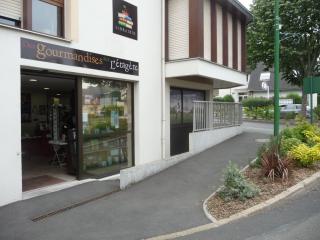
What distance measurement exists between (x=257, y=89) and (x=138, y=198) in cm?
3914

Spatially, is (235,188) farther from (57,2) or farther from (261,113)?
(261,113)

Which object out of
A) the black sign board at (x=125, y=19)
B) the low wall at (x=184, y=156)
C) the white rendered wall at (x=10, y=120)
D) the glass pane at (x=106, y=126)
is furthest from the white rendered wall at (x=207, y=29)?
the white rendered wall at (x=10, y=120)

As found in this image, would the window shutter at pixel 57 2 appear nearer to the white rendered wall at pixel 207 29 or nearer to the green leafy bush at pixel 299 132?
the white rendered wall at pixel 207 29

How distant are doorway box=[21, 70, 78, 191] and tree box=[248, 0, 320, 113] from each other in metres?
10.7

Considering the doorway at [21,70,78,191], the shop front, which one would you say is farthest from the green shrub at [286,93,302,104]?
the shop front

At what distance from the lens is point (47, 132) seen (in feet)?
46.4

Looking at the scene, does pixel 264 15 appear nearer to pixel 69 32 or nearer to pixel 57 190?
pixel 69 32

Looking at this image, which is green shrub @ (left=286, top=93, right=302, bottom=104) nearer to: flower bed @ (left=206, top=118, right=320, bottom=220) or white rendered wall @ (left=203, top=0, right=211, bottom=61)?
white rendered wall @ (left=203, top=0, right=211, bottom=61)

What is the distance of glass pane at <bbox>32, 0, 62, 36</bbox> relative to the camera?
7.64 metres

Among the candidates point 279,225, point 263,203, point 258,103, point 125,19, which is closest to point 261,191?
point 263,203

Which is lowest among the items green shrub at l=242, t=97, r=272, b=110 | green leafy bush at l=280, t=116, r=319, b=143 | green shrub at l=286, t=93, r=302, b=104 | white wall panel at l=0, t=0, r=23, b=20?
green leafy bush at l=280, t=116, r=319, b=143

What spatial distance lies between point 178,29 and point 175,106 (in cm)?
269

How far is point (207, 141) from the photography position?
39.9 feet

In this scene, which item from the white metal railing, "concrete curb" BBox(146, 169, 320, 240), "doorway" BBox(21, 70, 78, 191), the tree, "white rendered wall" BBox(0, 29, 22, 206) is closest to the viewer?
"concrete curb" BBox(146, 169, 320, 240)
